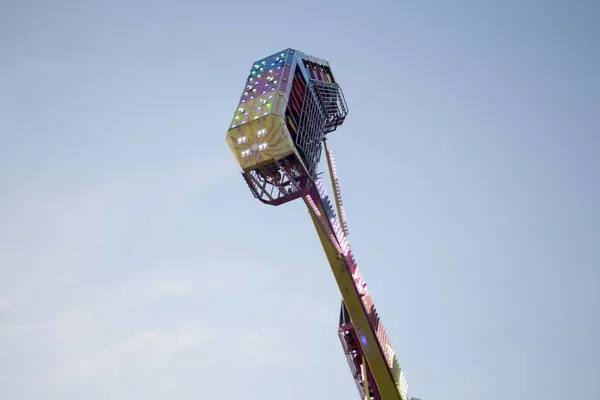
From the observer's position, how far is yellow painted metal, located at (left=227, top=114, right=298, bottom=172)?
1369 inches

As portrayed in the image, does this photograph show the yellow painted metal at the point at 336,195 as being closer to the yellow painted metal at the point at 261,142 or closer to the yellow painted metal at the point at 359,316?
the yellow painted metal at the point at 359,316

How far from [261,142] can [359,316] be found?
47.4 feet

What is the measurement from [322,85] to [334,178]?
7.86 m

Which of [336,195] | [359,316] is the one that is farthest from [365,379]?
[336,195]

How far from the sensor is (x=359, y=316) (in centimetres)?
4003

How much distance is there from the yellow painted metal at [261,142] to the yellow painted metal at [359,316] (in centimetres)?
539

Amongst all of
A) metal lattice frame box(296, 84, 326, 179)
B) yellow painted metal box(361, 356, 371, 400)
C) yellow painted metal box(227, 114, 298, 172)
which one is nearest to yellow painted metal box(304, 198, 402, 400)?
yellow painted metal box(361, 356, 371, 400)

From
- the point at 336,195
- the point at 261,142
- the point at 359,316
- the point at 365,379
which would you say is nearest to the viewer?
the point at 261,142

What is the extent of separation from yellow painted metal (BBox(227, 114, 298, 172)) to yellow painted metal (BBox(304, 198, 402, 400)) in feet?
17.7

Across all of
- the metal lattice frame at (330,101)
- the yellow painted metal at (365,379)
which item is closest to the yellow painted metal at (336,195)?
the metal lattice frame at (330,101)

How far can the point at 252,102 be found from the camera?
37.9m

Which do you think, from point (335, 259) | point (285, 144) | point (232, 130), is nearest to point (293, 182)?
point (285, 144)

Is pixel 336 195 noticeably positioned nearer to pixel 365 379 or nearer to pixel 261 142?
pixel 261 142

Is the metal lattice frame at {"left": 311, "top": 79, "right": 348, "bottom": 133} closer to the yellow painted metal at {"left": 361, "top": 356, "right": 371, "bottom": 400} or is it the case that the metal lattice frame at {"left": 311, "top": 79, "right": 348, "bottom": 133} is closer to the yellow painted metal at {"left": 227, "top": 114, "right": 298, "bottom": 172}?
the yellow painted metal at {"left": 227, "top": 114, "right": 298, "bottom": 172}
